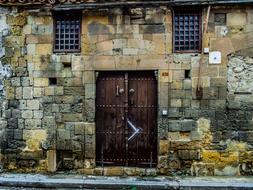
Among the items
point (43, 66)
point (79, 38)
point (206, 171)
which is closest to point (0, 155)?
point (43, 66)

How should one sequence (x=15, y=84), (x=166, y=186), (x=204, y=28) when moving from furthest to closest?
(x=15, y=84), (x=204, y=28), (x=166, y=186)

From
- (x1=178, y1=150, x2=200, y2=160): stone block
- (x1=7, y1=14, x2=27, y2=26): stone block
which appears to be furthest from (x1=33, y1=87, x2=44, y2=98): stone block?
(x1=178, y1=150, x2=200, y2=160): stone block

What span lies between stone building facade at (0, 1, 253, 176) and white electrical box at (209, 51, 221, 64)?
0.9 inches

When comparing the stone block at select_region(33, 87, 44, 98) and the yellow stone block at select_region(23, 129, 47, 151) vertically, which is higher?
the stone block at select_region(33, 87, 44, 98)

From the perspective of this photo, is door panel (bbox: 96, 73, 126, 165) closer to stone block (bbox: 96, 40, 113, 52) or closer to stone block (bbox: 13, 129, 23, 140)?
stone block (bbox: 96, 40, 113, 52)

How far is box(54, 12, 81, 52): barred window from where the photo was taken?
30.5 feet

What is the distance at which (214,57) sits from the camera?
8.91 m

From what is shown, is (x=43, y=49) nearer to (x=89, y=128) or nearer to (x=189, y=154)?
(x=89, y=128)

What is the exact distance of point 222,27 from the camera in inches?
350

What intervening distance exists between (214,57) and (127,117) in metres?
2.43

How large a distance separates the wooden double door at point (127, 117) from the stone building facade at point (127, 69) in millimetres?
186

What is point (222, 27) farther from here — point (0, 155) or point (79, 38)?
point (0, 155)

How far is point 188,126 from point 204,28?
2238 mm

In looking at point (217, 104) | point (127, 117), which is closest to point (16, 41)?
point (127, 117)
